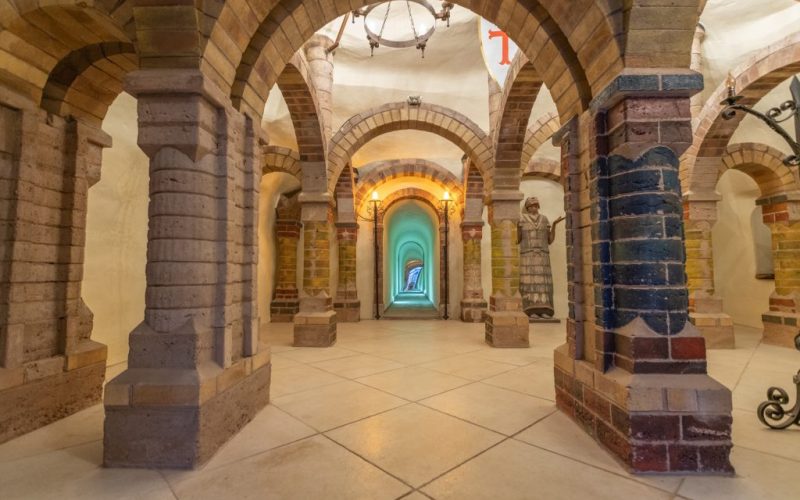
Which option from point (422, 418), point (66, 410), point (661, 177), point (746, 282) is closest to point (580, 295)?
point (661, 177)

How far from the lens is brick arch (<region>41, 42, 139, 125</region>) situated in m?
3.23

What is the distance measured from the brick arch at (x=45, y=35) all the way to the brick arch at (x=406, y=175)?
7855mm

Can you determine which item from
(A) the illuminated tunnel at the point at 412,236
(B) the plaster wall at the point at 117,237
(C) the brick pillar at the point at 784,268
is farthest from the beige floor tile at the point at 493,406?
(A) the illuminated tunnel at the point at 412,236

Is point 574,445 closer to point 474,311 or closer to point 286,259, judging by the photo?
point 474,311

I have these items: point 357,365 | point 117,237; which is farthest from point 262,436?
point 117,237

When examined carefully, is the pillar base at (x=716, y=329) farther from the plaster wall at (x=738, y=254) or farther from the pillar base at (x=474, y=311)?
the pillar base at (x=474, y=311)

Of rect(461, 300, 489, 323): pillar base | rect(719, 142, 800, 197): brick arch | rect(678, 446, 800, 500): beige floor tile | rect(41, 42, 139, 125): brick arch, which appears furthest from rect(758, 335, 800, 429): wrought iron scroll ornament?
rect(461, 300, 489, 323): pillar base

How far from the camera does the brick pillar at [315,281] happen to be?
20.9 ft

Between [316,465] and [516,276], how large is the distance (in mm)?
4929

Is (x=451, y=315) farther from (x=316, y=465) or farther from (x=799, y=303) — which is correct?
(x=316, y=465)

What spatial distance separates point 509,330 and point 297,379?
11.8 ft

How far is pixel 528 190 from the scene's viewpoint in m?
10.6

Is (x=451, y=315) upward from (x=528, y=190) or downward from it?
downward

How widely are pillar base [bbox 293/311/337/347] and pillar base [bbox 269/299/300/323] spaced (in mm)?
3614
